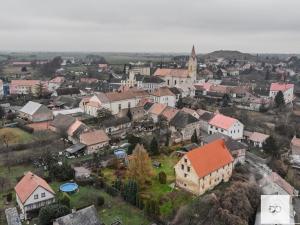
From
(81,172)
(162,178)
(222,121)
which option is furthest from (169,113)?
(81,172)

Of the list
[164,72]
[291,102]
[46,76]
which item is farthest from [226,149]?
[46,76]

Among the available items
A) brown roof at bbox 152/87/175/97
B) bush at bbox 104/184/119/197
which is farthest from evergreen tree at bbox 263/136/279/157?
brown roof at bbox 152/87/175/97

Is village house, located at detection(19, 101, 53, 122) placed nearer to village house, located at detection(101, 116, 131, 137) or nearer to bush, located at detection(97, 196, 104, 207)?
village house, located at detection(101, 116, 131, 137)

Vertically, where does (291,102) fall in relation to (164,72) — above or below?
below

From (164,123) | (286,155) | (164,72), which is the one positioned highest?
(164,72)

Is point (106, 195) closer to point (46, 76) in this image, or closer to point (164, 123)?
point (164, 123)

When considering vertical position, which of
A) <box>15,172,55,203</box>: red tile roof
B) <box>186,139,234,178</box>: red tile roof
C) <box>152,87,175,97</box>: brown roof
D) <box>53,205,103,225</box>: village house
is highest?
<box>152,87,175,97</box>: brown roof

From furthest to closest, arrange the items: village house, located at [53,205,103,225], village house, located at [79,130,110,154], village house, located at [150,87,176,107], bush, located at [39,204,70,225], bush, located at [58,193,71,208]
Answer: village house, located at [150,87,176,107] < village house, located at [79,130,110,154] < bush, located at [58,193,71,208] < bush, located at [39,204,70,225] < village house, located at [53,205,103,225]

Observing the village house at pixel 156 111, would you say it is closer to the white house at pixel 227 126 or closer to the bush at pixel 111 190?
the white house at pixel 227 126
